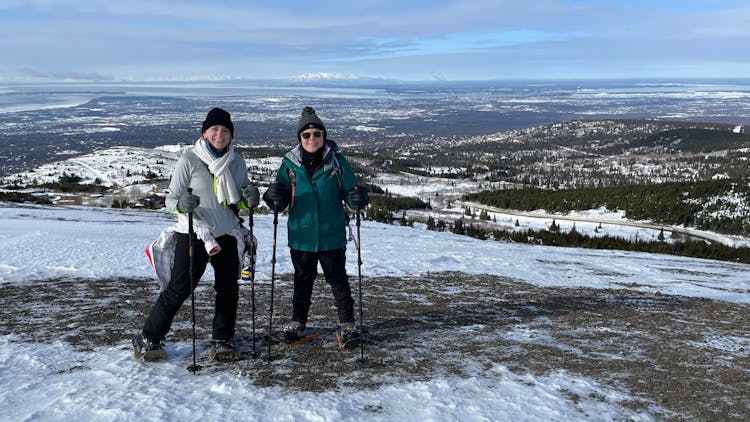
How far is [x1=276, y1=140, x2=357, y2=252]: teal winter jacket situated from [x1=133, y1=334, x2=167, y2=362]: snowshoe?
1.98m

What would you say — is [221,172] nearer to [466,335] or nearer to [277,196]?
[277,196]

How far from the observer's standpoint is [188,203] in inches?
225

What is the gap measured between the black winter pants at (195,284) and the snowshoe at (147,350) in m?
0.07

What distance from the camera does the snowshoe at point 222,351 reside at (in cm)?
616

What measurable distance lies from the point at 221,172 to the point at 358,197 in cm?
166

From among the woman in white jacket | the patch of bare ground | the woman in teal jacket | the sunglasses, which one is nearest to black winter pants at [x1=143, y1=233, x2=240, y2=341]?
the woman in white jacket

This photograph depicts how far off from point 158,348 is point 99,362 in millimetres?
633

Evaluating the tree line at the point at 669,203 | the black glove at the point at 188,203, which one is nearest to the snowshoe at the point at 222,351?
the black glove at the point at 188,203

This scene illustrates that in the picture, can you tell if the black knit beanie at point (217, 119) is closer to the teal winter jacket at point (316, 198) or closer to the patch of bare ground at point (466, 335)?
the teal winter jacket at point (316, 198)

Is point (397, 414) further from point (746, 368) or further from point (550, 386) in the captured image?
point (746, 368)

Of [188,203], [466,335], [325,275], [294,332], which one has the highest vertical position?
[188,203]

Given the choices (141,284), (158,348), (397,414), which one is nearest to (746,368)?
(397,414)

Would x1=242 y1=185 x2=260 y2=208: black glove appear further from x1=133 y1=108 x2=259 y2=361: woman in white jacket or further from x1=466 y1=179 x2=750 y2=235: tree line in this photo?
x1=466 y1=179 x2=750 y2=235: tree line

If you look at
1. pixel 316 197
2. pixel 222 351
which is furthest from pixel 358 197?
pixel 222 351
